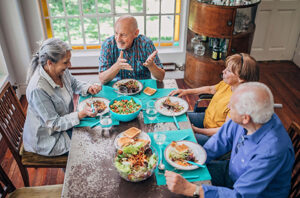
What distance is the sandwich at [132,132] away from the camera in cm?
185

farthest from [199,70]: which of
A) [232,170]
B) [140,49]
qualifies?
[232,170]

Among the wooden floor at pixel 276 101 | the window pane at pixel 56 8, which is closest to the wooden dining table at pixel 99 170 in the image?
the wooden floor at pixel 276 101

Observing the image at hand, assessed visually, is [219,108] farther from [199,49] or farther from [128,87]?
[199,49]

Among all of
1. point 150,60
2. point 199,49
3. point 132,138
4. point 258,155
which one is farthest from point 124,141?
point 199,49

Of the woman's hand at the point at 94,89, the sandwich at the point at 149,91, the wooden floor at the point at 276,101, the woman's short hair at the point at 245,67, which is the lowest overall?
the wooden floor at the point at 276,101

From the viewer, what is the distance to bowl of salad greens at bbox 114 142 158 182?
4.95 ft

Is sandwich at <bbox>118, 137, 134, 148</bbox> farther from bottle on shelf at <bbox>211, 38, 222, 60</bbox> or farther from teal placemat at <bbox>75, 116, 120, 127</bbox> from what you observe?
bottle on shelf at <bbox>211, 38, 222, 60</bbox>

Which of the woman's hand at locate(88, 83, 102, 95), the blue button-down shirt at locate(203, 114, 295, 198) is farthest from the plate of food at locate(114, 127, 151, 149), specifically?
the woman's hand at locate(88, 83, 102, 95)

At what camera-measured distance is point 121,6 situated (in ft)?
12.7

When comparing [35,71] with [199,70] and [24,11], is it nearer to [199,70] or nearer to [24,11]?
[24,11]

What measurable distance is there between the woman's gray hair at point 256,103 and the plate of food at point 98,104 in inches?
43.2

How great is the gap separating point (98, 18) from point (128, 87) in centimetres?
189

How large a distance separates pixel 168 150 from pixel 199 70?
7.82 feet

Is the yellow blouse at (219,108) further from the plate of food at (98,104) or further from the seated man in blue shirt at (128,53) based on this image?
the plate of food at (98,104)
